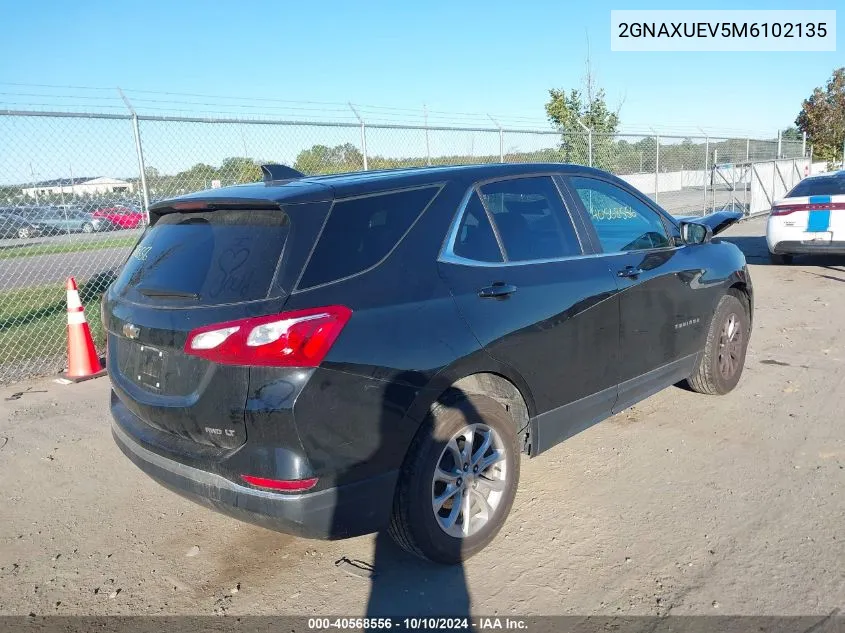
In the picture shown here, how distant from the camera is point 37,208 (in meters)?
6.49

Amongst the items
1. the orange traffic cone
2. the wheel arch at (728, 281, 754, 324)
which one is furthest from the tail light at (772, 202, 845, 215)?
the orange traffic cone

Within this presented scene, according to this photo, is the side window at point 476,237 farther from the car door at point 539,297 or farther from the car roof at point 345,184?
the car roof at point 345,184

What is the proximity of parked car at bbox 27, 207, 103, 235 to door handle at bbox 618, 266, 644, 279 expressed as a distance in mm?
5527

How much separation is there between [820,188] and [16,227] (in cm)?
1057

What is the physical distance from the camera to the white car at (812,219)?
9508 mm

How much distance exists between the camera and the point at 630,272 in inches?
153

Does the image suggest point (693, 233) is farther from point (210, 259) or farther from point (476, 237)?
point (210, 259)

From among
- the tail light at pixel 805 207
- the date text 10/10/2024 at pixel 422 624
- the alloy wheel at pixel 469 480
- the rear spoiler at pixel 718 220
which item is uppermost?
the rear spoiler at pixel 718 220

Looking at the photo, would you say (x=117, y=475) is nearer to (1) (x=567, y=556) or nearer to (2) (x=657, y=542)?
(1) (x=567, y=556)

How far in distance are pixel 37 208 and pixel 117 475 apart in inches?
142

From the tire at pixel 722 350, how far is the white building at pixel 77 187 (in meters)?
5.85

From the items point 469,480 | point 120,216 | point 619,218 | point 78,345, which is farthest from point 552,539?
point 120,216

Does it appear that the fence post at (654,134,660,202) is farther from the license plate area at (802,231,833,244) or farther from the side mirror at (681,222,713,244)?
the side mirror at (681,222,713,244)

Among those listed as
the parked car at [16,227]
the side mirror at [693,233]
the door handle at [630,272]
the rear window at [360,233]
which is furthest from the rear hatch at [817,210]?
the parked car at [16,227]
